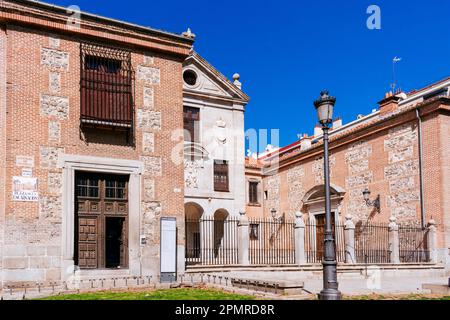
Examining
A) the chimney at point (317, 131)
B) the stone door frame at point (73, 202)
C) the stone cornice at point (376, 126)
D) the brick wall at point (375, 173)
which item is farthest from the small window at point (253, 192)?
the stone door frame at point (73, 202)

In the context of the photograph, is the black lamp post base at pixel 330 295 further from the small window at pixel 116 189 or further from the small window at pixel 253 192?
the small window at pixel 253 192

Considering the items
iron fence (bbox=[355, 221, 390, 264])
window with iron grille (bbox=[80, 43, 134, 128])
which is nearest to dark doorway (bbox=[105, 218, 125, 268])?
window with iron grille (bbox=[80, 43, 134, 128])

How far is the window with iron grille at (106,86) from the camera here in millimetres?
16344

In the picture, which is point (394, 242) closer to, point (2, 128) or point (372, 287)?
point (372, 287)

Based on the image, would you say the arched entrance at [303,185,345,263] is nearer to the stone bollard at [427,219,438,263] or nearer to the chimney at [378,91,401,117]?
the chimney at [378,91,401,117]

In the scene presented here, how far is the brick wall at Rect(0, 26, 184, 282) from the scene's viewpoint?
1496cm

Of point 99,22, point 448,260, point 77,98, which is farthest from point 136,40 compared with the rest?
point 448,260

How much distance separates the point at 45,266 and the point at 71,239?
101cm

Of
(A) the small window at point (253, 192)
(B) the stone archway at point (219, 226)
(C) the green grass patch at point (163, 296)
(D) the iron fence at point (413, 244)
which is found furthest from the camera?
(A) the small window at point (253, 192)

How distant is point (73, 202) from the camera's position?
15.7m

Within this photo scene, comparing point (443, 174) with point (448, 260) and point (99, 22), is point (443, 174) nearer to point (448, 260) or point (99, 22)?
point (448, 260)

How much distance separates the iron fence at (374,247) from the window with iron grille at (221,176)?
7760mm

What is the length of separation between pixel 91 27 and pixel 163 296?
880cm

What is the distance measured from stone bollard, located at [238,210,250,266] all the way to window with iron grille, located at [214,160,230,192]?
28.7 ft
